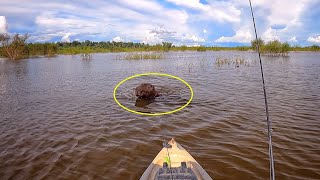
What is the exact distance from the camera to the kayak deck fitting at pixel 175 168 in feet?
16.2

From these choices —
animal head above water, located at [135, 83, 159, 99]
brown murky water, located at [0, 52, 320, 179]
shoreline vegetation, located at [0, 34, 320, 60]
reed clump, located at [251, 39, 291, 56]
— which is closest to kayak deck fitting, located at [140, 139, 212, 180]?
brown murky water, located at [0, 52, 320, 179]

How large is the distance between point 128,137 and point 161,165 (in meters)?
3.55

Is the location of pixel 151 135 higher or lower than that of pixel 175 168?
lower

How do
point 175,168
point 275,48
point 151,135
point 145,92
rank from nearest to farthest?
1. point 175,168
2. point 151,135
3. point 145,92
4. point 275,48

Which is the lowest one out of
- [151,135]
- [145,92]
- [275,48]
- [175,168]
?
[151,135]

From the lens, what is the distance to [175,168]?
5.28 m

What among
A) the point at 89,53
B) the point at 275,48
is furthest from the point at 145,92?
the point at 89,53

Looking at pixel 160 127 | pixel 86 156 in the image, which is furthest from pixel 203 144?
pixel 86 156

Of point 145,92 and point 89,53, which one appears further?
point 89,53

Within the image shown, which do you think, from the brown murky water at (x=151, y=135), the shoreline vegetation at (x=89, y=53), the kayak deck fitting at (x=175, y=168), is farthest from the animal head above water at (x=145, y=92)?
the shoreline vegetation at (x=89, y=53)

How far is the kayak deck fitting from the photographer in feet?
16.2

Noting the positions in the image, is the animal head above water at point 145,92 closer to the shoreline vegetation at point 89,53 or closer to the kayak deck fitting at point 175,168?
the kayak deck fitting at point 175,168

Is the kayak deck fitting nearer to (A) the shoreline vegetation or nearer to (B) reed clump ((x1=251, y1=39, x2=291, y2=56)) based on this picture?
(A) the shoreline vegetation

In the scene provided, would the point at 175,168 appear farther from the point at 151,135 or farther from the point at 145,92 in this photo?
the point at 145,92
